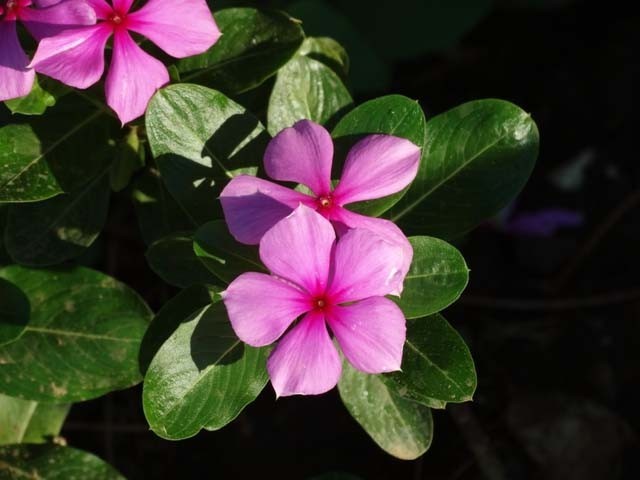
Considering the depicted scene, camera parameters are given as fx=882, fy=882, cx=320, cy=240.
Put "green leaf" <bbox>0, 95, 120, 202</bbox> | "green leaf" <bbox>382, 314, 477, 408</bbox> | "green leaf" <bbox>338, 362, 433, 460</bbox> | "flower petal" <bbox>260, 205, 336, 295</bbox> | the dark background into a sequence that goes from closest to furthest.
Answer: "flower petal" <bbox>260, 205, 336, 295</bbox> → "green leaf" <bbox>382, 314, 477, 408</bbox> → "green leaf" <bbox>0, 95, 120, 202</bbox> → "green leaf" <bbox>338, 362, 433, 460</bbox> → the dark background

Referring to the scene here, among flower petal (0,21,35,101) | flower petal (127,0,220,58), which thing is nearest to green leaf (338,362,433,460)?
flower petal (127,0,220,58)

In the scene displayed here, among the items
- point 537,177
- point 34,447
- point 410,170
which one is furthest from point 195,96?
point 537,177

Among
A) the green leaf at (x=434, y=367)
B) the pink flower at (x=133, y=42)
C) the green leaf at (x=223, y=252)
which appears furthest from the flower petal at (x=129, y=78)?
the green leaf at (x=434, y=367)

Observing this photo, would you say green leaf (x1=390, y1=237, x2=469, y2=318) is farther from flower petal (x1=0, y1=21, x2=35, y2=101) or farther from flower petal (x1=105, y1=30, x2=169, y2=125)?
flower petal (x1=0, y1=21, x2=35, y2=101)

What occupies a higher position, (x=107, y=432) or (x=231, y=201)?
(x=231, y=201)

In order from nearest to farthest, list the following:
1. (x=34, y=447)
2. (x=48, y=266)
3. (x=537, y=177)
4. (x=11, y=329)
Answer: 1. (x=11, y=329)
2. (x=48, y=266)
3. (x=34, y=447)
4. (x=537, y=177)

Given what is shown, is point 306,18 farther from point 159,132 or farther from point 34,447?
point 34,447
